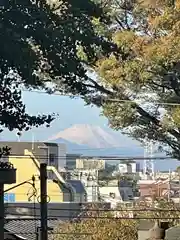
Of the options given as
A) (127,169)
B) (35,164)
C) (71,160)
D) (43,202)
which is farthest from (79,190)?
(43,202)

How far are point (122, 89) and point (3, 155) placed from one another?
3059mm

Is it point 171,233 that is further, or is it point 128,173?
point 128,173

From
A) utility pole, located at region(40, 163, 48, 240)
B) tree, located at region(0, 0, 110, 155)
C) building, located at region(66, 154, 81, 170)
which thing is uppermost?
tree, located at region(0, 0, 110, 155)

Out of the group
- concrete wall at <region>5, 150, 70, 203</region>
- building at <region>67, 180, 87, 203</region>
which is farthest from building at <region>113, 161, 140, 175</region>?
concrete wall at <region>5, 150, 70, 203</region>

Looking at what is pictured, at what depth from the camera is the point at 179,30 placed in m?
5.19

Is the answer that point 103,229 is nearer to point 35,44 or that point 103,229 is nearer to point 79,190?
point 79,190

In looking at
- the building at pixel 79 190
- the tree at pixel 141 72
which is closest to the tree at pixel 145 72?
the tree at pixel 141 72

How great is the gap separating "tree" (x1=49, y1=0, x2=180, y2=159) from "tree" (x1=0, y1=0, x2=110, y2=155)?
1398mm

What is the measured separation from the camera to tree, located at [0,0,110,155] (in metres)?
3.06

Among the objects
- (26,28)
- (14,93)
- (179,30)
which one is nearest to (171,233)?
(14,93)

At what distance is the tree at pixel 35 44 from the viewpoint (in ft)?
10.0

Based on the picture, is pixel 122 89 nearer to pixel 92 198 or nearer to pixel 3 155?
pixel 92 198

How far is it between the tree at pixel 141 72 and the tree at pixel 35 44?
4.59 ft

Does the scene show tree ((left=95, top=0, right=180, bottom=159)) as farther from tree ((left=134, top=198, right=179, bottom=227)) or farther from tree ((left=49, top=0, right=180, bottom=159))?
tree ((left=134, top=198, right=179, bottom=227))
